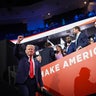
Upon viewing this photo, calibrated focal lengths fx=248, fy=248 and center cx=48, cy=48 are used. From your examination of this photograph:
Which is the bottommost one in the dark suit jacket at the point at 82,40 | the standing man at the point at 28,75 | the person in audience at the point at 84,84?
the person in audience at the point at 84,84

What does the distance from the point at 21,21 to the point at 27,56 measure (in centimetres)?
883

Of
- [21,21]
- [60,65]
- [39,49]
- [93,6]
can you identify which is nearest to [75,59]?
[60,65]

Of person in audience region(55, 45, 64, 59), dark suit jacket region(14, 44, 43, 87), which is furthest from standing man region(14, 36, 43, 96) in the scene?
person in audience region(55, 45, 64, 59)

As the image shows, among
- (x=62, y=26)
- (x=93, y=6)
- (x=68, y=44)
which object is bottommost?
(x=68, y=44)

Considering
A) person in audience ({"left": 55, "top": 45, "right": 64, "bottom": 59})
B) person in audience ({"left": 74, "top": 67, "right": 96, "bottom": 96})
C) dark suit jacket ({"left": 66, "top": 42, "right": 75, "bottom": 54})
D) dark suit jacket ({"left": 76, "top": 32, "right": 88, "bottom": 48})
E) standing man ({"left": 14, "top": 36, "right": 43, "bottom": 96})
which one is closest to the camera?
standing man ({"left": 14, "top": 36, "right": 43, "bottom": 96})

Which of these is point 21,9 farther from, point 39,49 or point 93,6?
point 39,49

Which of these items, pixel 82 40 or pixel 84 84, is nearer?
pixel 84 84


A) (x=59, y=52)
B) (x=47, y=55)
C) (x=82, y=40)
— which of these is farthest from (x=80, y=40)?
(x=47, y=55)

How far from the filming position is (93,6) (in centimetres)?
1138

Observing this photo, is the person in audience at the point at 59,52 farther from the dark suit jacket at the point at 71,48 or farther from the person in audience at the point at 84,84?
the person in audience at the point at 84,84

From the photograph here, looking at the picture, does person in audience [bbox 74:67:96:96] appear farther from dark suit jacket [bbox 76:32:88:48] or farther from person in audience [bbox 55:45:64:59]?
person in audience [bbox 55:45:64:59]

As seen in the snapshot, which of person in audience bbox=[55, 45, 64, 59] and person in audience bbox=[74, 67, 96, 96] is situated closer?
person in audience bbox=[74, 67, 96, 96]

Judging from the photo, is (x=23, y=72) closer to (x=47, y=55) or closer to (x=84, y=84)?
(x=84, y=84)

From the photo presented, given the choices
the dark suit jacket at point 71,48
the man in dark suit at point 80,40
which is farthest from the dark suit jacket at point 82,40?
the dark suit jacket at point 71,48
